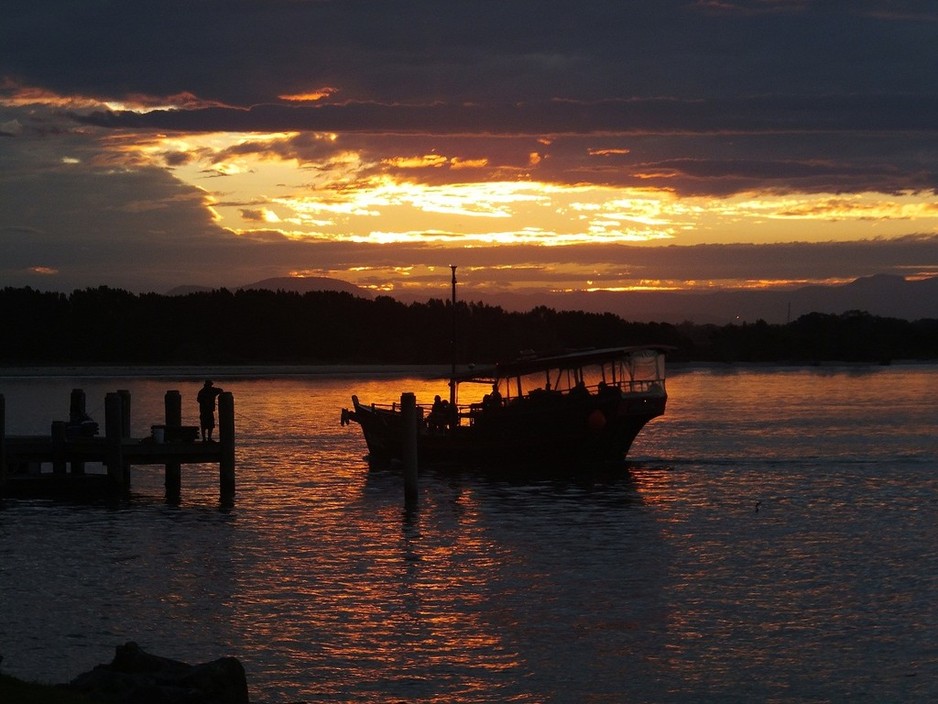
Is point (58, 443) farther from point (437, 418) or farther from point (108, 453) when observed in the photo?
point (437, 418)

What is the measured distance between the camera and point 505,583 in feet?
81.1

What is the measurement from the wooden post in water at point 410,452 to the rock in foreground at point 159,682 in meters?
20.8

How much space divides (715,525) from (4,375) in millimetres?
135248

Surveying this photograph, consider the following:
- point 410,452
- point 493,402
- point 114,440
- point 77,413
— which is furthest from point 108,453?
point 493,402

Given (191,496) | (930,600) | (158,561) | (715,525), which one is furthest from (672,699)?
(191,496)

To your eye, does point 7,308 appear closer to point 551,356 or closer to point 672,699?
point 551,356

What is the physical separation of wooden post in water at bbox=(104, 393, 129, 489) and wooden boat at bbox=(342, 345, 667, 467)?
12292 mm

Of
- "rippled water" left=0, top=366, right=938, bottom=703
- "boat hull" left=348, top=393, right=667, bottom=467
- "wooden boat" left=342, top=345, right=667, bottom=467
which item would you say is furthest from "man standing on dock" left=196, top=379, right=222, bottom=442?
"boat hull" left=348, top=393, right=667, bottom=467

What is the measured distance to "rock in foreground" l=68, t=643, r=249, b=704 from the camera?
13.7 meters

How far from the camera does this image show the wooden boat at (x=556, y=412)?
148 feet

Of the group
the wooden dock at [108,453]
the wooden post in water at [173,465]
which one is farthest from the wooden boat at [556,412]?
the wooden dock at [108,453]

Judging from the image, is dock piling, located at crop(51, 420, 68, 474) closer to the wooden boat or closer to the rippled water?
the rippled water

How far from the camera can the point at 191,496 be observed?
38.3m

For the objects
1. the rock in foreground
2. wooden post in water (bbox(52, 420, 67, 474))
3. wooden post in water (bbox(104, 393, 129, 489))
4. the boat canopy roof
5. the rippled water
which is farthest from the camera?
the boat canopy roof
